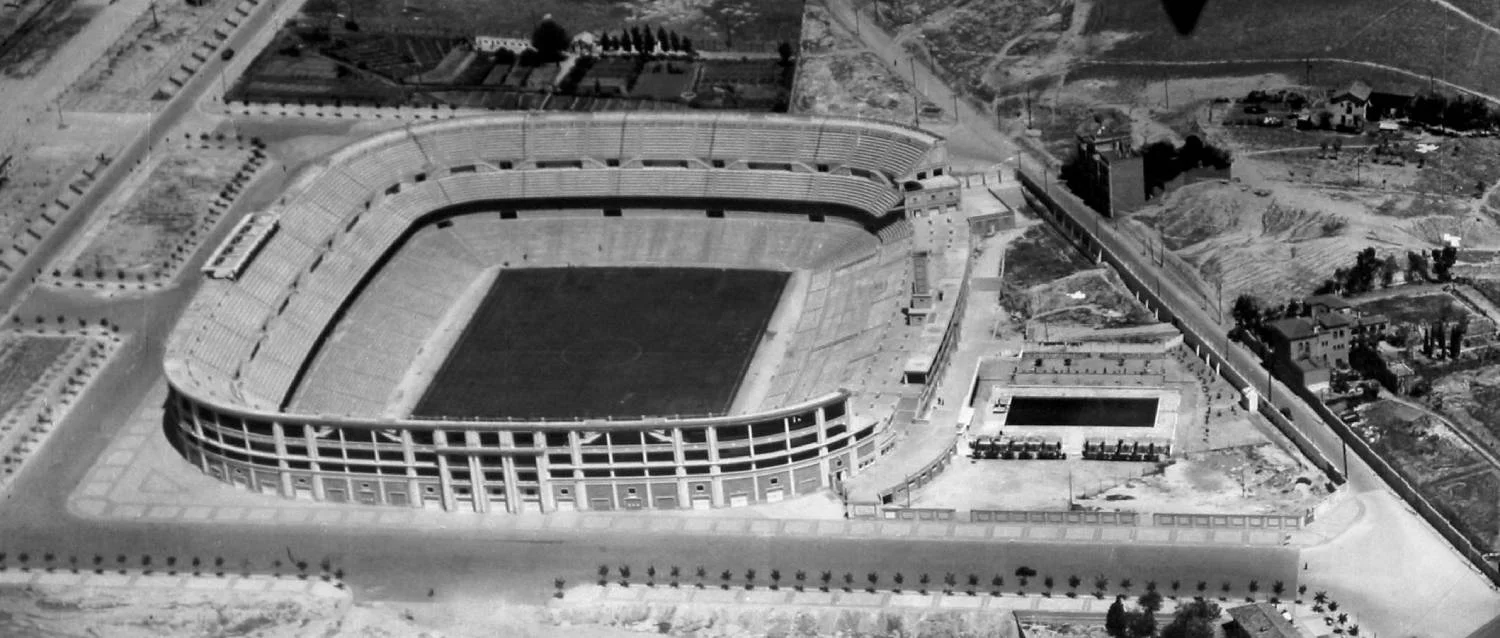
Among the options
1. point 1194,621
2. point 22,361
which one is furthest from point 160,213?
point 1194,621

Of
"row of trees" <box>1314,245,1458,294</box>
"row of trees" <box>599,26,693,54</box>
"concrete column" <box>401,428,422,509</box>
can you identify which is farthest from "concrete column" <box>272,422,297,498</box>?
"row of trees" <box>599,26,693,54</box>

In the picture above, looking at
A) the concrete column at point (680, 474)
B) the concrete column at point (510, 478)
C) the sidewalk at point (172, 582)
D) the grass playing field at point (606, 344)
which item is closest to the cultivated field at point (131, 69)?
the grass playing field at point (606, 344)

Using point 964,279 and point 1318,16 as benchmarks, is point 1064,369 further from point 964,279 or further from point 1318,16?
point 1318,16

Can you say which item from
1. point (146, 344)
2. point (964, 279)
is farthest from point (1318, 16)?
point (146, 344)

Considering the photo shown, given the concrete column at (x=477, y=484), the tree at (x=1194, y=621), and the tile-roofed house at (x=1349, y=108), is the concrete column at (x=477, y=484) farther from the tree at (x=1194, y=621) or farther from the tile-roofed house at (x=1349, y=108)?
the tile-roofed house at (x=1349, y=108)

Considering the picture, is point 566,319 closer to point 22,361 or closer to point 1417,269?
point 22,361

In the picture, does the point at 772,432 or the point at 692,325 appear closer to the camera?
the point at 772,432
